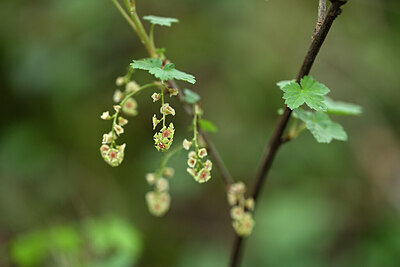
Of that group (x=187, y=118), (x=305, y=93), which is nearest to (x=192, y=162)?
(x=305, y=93)

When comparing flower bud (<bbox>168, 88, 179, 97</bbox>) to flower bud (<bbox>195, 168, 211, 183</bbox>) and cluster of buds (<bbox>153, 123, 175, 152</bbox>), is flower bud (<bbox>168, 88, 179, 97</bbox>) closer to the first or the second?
cluster of buds (<bbox>153, 123, 175, 152</bbox>)

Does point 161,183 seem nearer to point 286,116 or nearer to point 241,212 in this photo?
point 241,212

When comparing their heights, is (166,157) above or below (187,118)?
above

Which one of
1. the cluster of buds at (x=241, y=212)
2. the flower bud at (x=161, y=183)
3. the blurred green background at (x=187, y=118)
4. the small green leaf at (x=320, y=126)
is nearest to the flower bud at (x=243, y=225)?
the cluster of buds at (x=241, y=212)

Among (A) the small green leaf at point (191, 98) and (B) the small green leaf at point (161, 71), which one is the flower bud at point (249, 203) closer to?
(A) the small green leaf at point (191, 98)

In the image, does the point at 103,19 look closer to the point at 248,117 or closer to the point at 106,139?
the point at 248,117

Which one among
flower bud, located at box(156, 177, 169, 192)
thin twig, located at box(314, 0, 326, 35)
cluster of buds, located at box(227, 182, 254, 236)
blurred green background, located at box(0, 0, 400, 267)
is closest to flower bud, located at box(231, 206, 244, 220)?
cluster of buds, located at box(227, 182, 254, 236)
